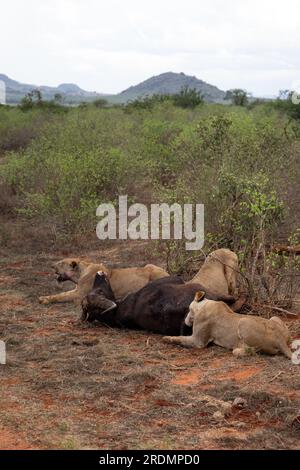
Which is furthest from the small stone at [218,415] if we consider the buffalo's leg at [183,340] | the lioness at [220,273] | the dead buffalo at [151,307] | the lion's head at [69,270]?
the lion's head at [69,270]

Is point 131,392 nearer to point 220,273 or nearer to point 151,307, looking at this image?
point 151,307

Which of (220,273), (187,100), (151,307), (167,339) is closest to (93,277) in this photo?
(151,307)

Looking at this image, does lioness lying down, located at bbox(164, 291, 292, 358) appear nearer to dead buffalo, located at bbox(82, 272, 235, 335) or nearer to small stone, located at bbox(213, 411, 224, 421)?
dead buffalo, located at bbox(82, 272, 235, 335)

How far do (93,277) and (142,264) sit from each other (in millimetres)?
2492

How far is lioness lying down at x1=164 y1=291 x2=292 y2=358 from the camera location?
696cm

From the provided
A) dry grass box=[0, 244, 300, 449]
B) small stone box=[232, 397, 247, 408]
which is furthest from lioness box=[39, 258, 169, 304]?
small stone box=[232, 397, 247, 408]

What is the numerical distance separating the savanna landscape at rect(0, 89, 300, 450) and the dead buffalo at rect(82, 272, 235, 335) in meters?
0.15

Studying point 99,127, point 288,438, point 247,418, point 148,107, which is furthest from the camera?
point 148,107

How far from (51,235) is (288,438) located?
8.97 metres

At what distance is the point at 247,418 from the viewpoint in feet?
17.9

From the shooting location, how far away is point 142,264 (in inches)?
456

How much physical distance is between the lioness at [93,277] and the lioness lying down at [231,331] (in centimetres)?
149
